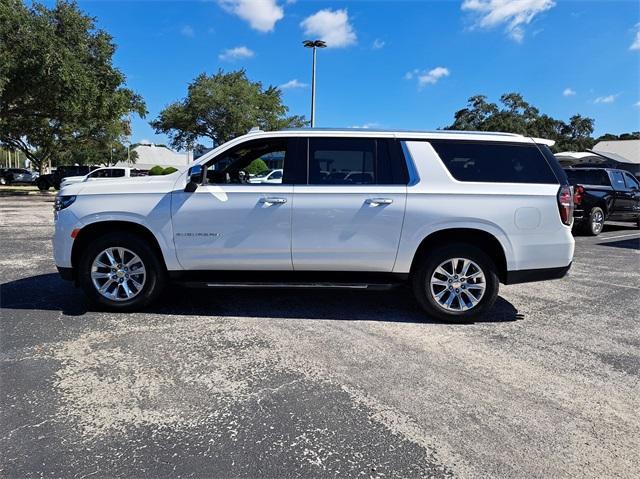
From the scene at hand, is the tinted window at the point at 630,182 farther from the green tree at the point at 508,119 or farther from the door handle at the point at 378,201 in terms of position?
the green tree at the point at 508,119

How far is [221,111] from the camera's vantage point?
3444 cm

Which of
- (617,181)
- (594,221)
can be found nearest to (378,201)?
(594,221)

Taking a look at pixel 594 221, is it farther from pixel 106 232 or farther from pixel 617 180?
pixel 106 232

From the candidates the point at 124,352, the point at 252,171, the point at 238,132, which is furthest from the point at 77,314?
the point at 238,132

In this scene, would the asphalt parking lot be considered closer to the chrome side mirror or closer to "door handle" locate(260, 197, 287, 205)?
"door handle" locate(260, 197, 287, 205)

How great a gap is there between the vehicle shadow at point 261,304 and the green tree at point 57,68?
1753cm

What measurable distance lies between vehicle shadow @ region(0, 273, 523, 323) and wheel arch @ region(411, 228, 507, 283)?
526mm

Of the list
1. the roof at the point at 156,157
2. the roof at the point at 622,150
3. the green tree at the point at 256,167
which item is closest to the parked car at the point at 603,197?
the green tree at the point at 256,167

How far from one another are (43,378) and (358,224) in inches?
119

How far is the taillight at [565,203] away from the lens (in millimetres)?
4848

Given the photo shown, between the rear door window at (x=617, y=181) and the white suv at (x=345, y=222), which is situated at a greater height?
the rear door window at (x=617, y=181)

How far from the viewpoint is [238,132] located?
114 ft

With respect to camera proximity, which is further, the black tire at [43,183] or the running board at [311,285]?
the black tire at [43,183]

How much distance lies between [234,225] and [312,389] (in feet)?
6.73
